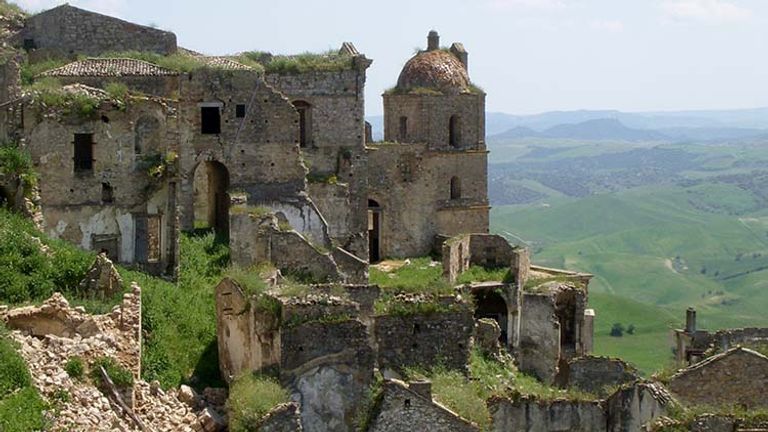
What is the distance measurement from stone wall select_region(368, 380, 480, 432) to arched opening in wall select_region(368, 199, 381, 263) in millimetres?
18353

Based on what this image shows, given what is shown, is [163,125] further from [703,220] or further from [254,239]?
[703,220]

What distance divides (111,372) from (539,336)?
14238mm

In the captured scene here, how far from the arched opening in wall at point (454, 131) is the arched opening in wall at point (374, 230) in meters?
3.81

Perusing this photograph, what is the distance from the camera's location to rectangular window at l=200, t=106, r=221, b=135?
3097cm

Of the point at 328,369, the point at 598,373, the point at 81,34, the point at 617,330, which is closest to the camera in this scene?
the point at 328,369

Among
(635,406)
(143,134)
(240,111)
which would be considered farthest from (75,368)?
(240,111)

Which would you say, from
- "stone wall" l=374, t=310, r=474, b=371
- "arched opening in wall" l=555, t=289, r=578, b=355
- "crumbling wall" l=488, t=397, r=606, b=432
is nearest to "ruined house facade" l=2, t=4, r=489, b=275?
"arched opening in wall" l=555, t=289, r=578, b=355

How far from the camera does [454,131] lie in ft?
132

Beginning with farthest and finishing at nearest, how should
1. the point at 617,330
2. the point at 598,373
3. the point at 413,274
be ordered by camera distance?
the point at 617,330
the point at 413,274
the point at 598,373

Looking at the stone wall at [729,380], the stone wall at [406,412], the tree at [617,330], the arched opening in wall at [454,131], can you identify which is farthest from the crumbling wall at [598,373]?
the tree at [617,330]

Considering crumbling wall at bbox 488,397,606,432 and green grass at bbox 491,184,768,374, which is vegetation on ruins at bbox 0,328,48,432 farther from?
green grass at bbox 491,184,768,374

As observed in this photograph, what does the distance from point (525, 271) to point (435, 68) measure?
9481 mm

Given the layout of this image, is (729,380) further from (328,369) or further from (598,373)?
(328,369)

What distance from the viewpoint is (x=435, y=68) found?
40219 mm
